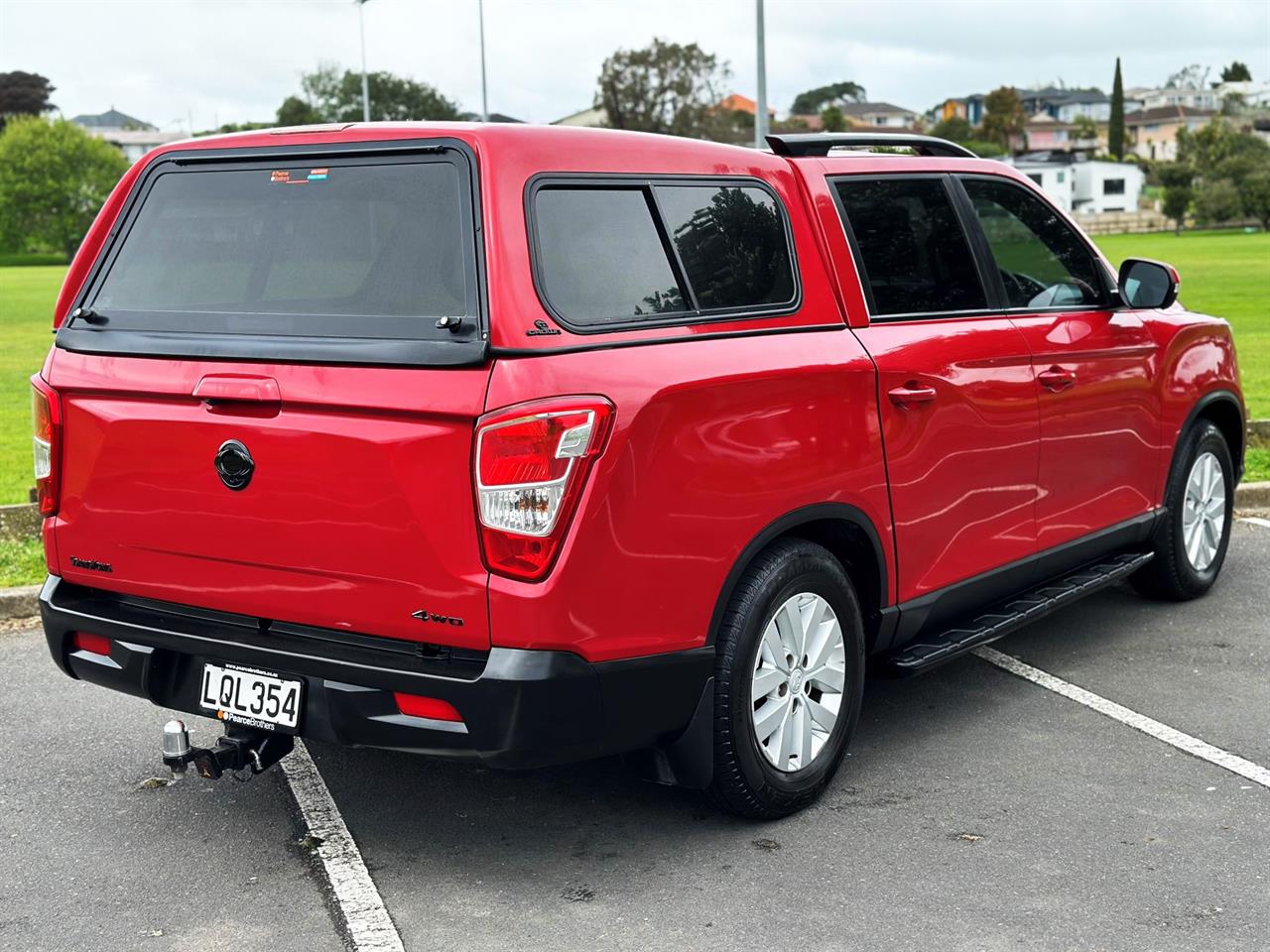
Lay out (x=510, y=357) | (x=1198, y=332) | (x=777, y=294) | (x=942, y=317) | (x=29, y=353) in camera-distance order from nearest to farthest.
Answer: (x=510, y=357) < (x=777, y=294) < (x=942, y=317) < (x=1198, y=332) < (x=29, y=353)

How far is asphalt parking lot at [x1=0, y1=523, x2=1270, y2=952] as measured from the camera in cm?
358

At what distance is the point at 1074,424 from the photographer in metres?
5.35

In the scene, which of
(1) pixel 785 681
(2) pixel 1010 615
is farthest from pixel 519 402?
(2) pixel 1010 615

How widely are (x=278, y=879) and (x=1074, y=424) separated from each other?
3166 millimetres

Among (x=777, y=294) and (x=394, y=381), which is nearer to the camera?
(x=394, y=381)

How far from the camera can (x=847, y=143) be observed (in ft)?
15.8

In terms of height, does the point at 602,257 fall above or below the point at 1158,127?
below

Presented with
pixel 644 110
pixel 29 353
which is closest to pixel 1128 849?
pixel 29 353

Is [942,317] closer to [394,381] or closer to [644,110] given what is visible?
[394,381]

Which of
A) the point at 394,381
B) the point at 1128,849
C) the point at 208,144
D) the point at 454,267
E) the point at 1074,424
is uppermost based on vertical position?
the point at 208,144

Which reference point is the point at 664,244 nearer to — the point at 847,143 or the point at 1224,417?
the point at 847,143

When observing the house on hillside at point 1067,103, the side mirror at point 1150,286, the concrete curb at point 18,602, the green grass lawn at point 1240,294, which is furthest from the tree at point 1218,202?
the house on hillside at point 1067,103

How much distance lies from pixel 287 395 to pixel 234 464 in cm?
25

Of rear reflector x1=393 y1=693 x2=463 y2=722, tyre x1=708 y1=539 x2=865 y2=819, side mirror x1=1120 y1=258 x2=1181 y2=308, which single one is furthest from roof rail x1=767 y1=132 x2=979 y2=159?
rear reflector x1=393 y1=693 x2=463 y2=722
